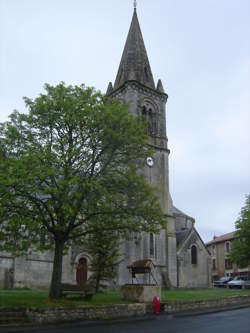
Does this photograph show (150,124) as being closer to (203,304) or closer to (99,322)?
(203,304)

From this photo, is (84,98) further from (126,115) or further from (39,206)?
(39,206)

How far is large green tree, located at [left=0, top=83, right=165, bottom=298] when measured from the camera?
17984 millimetres

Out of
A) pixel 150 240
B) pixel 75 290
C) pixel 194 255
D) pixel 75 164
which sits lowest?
pixel 75 290

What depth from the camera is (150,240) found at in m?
36.8

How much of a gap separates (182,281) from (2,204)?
27.0m

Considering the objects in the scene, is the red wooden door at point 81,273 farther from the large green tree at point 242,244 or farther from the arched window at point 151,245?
the large green tree at point 242,244

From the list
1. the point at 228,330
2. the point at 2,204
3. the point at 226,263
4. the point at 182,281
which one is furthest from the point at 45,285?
the point at 226,263

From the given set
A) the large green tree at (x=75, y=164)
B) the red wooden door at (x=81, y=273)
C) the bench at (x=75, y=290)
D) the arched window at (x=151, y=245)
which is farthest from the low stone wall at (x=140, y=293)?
the arched window at (x=151, y=245)

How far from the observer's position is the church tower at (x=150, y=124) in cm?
3663

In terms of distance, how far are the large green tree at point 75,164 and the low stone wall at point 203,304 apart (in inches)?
217

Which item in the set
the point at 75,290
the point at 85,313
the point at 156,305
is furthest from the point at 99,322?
the point at 156,305

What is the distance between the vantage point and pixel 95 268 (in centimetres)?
2714

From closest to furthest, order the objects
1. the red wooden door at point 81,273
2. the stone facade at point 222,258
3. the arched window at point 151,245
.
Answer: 1. the red wooden door at point 81,273
2. the arched window at point 151,245
3. the stone facade at point 222,258

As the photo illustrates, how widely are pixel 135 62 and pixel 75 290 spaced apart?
30052 mm
